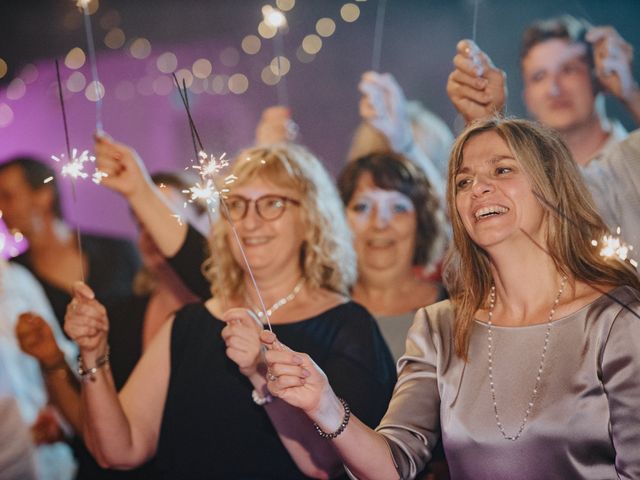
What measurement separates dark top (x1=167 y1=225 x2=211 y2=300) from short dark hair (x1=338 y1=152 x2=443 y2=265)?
0.54 m

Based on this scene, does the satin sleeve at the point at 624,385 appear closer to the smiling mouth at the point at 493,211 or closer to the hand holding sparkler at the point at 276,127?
the smiling mouth at the point at 493,211

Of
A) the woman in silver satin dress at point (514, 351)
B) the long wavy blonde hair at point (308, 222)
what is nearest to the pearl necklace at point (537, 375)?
the woman in silver satin dress at point (514, 351)

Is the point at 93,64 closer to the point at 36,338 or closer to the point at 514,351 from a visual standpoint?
the point at 36,338

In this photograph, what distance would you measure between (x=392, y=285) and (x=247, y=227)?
659 mm

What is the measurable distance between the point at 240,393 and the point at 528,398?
881 mm

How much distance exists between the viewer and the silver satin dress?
1.72 metres

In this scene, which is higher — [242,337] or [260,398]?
[242,337]

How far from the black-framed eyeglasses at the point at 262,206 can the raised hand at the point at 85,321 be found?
1.58ft

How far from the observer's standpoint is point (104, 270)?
3672mm

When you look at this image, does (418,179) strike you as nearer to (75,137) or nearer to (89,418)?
(89,418)

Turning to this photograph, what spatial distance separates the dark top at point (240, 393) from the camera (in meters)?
2.25

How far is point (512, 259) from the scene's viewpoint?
75.6 inches

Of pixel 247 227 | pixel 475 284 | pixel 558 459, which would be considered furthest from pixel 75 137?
pixel 558 459

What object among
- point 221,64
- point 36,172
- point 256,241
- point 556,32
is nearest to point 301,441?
point 256,241
